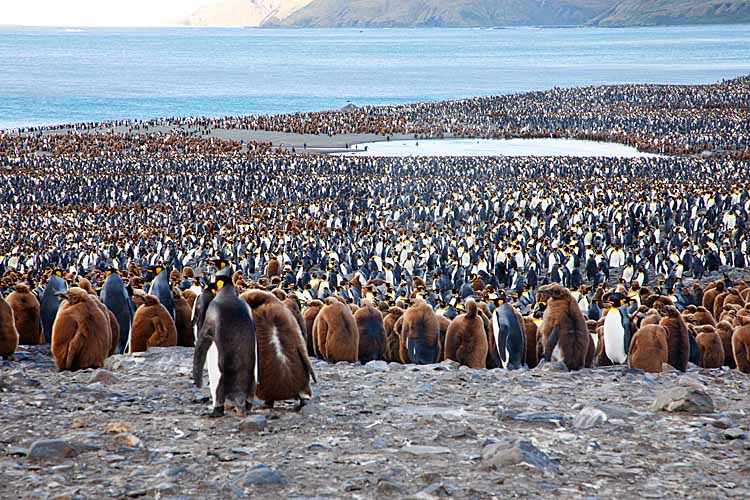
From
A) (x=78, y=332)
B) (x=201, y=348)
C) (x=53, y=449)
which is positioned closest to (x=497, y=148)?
(x=78, y=332)

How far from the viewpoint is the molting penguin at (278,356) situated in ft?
19.5

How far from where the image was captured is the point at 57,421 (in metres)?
5.81

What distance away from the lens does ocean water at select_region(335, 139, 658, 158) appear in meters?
41.9

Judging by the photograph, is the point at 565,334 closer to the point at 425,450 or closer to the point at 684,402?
the point at 684,402

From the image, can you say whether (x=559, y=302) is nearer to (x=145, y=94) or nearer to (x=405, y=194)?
(x=405, y=194)

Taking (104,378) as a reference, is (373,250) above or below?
above

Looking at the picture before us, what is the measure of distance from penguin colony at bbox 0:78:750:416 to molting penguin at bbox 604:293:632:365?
0.08ft

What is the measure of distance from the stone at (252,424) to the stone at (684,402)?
2795 millimetres

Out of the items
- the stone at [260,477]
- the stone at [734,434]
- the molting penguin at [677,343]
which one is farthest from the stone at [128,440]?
the molting penguin at [677,343]

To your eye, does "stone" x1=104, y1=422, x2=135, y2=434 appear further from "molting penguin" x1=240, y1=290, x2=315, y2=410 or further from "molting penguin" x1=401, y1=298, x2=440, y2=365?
"molting penguin" x1=401, y1=298, x2=440, y2=365

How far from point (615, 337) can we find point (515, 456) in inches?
188

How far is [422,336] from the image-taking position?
9.29 meters

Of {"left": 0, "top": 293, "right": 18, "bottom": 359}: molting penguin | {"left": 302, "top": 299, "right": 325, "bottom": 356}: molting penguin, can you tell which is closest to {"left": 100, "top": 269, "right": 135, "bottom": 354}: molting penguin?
{"left": 0, "top": 293, "right": 18, "bottom": 359}: molting penguin

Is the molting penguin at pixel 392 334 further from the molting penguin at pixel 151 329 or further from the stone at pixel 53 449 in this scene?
the stone at pixel 53 449
